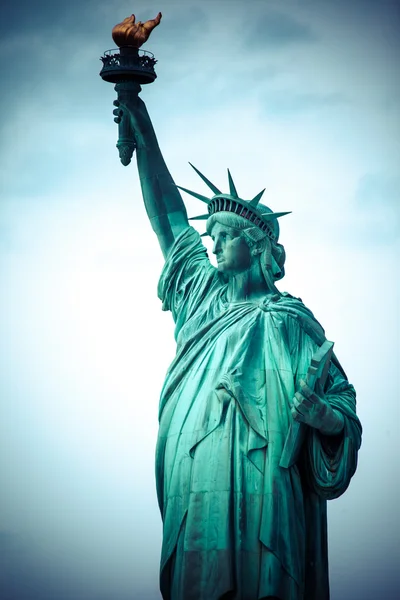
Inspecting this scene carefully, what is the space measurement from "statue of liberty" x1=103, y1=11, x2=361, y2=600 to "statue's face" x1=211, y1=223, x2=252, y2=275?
0.04ft

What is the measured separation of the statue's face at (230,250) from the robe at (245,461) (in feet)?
1.47

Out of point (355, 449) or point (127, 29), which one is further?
point (127, 29)

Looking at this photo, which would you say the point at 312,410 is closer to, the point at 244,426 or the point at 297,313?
the point at 244,426

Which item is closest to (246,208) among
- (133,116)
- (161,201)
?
(161,201)

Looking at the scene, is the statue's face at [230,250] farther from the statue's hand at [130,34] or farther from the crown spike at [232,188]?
the statue's hand at [130,34]

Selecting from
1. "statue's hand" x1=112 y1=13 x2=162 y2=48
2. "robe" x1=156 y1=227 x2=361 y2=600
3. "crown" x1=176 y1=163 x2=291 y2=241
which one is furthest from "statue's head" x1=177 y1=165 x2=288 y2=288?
"statue's hand" x1=112 y1=13 x2=162 y2=48

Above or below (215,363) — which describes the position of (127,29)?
above

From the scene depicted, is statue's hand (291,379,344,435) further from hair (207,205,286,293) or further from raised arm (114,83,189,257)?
Answer: raised arm (114,83,189,257)

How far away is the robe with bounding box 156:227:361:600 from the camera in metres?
22.6

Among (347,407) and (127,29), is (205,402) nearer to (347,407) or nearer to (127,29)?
(347,407)

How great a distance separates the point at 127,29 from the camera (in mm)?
25188

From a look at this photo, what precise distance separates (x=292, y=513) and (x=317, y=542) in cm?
63

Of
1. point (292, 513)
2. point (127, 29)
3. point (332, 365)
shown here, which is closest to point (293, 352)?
point (332, 365)

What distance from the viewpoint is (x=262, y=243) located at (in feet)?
80.3
